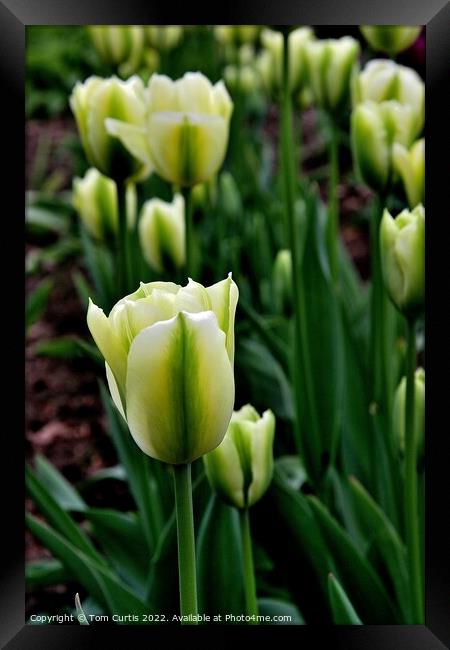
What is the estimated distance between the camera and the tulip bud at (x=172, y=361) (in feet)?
1.37

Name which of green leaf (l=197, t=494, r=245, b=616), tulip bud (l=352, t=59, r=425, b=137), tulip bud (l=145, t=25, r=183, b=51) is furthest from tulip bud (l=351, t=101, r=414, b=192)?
tulip bud (l=145, t=25, r=183, b=51)

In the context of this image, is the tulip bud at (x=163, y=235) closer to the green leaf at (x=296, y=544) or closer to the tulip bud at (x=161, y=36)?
the green leaf at (x=296, y=544)

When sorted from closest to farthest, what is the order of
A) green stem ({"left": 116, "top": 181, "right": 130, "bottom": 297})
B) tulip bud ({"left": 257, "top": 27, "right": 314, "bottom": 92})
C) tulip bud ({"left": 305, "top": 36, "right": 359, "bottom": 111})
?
green stem ({"left": 116, "top": 181, "right": 130, "bottom": 297})
tulip bud ({"left": 305, "top": 36, "right": 359, "bottom": 111})
tulip bud ({"left": 257, "top": 27, "right": 314, "bottom": 92})

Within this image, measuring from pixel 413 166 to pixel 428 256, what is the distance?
90 mm

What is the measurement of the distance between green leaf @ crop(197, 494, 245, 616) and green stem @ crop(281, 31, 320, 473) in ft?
0.60

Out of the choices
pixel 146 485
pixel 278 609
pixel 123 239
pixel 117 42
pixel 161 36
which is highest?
pixel 161 36

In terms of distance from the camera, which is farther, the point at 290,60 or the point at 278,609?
the point at 290,60

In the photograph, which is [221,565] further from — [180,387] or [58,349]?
[58,349]

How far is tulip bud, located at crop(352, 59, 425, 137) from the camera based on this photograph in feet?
2.81

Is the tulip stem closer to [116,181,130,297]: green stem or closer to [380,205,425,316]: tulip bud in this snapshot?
[380,205,425,316]: tulip bud

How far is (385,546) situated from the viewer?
0.84 m

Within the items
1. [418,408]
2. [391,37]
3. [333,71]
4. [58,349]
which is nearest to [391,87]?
[391,37]

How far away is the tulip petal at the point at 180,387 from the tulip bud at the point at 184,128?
38 centimetres

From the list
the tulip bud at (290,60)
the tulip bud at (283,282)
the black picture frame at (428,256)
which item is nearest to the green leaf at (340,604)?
the black picture frame at (428,256)
